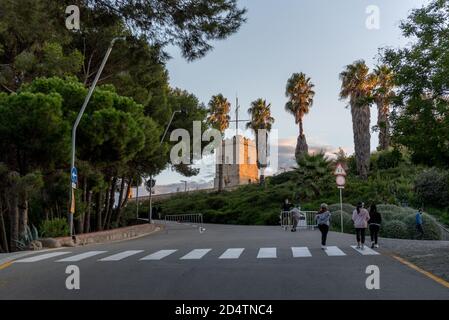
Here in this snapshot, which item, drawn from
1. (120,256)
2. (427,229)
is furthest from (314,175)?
(120,256)

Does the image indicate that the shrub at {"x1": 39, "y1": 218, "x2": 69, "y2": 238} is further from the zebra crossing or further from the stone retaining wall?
the zebra crossing

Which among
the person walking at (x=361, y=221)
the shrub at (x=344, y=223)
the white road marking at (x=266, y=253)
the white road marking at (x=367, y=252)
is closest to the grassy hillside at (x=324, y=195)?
the shrub at (x=344, y=223)

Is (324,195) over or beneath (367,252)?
over

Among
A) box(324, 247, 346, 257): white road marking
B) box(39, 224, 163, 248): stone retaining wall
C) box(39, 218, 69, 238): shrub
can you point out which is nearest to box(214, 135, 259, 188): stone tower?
box(39, 224, 163, 248): stone retaining wall

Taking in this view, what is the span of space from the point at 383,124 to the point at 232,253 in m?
6.01

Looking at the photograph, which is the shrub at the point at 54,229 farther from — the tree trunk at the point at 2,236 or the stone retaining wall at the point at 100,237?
the tree trunk at the point at 2,236

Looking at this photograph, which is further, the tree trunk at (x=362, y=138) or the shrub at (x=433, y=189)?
the tree trunk at (x=362, y=138)

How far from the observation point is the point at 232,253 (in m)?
17.8

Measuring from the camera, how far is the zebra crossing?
54.3ft

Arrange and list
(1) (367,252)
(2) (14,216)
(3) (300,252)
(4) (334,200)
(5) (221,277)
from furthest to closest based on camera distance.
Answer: (4) (334,200), (2) (14,216), (3) (300,252), (1) (367,252), (5) (221,277)

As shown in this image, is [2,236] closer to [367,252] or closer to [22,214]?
[22,214]

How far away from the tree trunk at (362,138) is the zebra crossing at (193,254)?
32.9 meters

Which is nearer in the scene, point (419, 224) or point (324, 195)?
point (419, 224)

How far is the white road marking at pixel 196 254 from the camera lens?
16.7 meters
